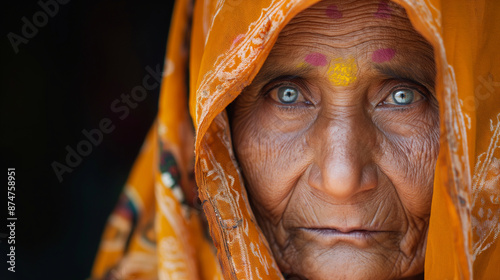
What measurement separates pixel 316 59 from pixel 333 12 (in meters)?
0.14

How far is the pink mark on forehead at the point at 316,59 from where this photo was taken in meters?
1.42

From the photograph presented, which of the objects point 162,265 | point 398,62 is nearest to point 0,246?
point 162,265

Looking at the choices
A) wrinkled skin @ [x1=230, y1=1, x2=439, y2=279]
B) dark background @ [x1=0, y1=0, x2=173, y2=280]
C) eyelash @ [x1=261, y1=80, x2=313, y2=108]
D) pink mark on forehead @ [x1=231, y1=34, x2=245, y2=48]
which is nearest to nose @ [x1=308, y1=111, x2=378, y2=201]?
wrinkled skin @ [x1=230, y1=1, x2=439, y2=279]

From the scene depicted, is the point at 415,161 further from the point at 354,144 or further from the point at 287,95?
the point at 287,95

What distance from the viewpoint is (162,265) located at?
6.05ft

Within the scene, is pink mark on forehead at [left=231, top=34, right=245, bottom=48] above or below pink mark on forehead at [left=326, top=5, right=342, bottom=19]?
below

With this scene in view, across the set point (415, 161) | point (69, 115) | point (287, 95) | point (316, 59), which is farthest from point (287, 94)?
point (69, 115)

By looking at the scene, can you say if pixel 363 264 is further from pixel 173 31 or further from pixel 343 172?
pixel 173 31

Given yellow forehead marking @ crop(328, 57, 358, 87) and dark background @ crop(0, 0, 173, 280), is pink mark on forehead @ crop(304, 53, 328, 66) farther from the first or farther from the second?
dark background @ crop(0, 0, 173, 280)

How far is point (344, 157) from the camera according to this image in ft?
4.52

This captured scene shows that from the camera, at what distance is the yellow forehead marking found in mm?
1401

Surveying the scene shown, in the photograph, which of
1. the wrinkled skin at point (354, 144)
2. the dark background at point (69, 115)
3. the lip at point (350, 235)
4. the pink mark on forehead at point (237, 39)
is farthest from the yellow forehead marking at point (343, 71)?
the dark background at point (69, 115)

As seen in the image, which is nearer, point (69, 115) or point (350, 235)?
point (350, 235)

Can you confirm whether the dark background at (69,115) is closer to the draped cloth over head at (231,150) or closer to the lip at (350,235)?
the draped cloth over head at (231,150)
